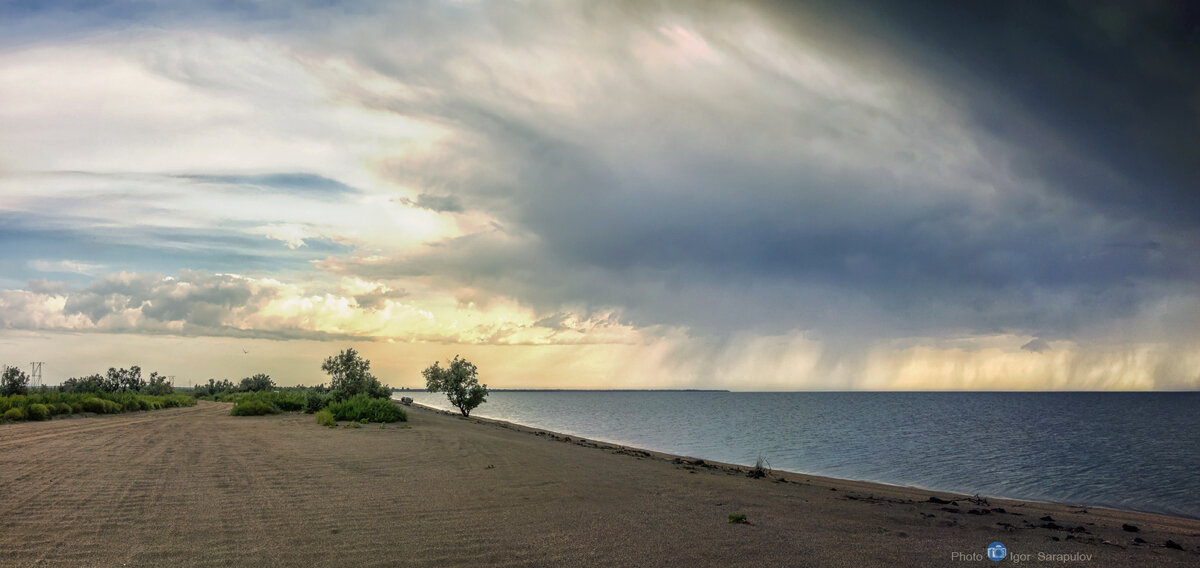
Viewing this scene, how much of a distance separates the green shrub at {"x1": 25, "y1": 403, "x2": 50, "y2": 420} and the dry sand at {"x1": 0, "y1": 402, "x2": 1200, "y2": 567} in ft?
49.6

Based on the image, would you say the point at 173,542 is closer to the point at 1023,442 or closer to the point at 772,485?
the point at 772,485

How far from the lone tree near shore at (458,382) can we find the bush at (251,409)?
48.9 feet

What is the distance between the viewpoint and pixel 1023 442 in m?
44.7

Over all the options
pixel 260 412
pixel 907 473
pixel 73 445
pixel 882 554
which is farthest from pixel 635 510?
pixel 260 412

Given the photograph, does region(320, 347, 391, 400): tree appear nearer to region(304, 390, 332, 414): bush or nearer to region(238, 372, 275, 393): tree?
region(304, 390, 332, 414): bush

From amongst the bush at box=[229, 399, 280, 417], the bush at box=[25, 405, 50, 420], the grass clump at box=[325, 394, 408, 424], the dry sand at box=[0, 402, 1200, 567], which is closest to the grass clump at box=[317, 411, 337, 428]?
the grass clump at box=[325, 394, 408, 424]

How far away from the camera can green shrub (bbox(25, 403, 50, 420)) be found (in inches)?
1194

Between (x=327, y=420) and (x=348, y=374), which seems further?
(x=348, y=374)

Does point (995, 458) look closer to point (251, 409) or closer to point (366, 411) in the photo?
point (366, 411)

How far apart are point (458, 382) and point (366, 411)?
66.3 ft

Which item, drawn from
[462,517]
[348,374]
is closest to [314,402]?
[348,374]

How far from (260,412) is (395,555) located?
36053mm

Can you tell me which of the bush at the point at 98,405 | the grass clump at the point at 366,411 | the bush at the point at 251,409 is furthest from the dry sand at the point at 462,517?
the bush at the point at 98,405

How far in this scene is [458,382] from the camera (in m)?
53.6
